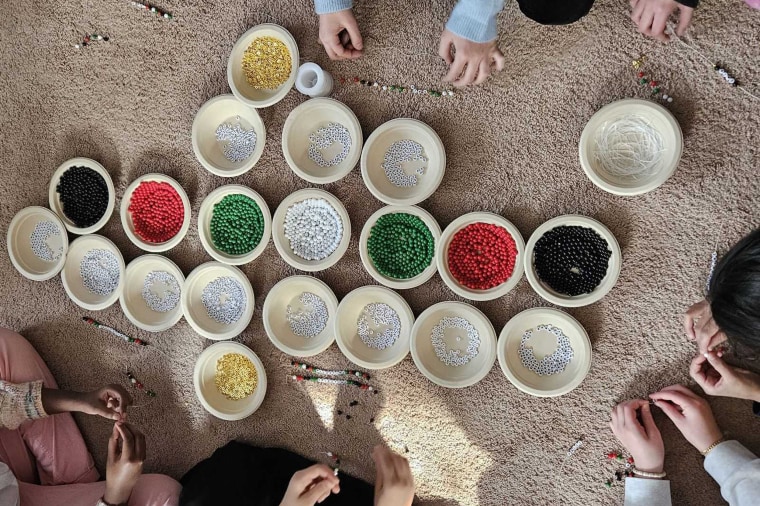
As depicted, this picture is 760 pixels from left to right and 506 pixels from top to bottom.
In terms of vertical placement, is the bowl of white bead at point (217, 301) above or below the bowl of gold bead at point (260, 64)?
below

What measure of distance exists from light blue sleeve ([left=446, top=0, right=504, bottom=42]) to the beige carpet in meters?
0.21

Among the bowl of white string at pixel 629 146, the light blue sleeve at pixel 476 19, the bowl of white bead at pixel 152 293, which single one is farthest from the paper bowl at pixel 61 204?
the bowl of white string at pixel 629 146

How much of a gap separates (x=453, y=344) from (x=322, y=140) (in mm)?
617

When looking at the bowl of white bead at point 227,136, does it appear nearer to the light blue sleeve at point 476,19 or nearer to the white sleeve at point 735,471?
the light blue sleeve at point 476,19

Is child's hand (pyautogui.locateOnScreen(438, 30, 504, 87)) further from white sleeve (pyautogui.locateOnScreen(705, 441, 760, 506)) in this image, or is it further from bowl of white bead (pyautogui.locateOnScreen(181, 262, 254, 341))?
white sleeve (pyautogui.locateOnScreen(705, 441, 760, 506))

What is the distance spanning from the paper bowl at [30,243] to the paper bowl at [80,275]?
23 millimetres

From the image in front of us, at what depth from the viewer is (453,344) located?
1424 mm

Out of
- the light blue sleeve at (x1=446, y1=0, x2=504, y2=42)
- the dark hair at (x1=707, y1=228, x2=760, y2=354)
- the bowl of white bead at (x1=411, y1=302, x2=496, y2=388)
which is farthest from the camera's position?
the bowl of white bead at (x1=411, y1=302, x2=496, y2=388)

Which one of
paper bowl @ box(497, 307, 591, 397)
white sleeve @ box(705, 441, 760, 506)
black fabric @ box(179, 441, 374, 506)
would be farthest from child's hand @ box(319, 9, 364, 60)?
white sleeve @ box(705, 441, 760, 506)

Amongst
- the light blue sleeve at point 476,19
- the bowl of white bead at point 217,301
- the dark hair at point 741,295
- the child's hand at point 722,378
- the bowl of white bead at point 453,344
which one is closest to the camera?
the dark hair at point 741,295

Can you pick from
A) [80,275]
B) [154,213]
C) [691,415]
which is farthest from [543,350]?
[80,275]

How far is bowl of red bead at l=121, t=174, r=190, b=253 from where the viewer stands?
1.51 meters

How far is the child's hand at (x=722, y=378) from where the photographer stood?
49.7 inches

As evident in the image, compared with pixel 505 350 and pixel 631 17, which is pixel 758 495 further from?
pixel 631 17
